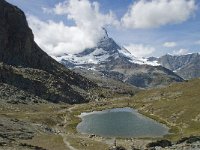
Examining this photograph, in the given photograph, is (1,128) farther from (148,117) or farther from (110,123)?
(148,117)

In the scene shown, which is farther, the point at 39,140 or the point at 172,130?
the point at 172,130

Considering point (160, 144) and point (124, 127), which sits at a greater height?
point (124, 127)

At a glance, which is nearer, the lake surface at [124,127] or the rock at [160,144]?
the rock at [160,144]

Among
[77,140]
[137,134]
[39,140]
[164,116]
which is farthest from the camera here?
[164,116]

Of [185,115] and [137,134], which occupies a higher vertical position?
[185,115]

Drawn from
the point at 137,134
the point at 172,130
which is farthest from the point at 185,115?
the point at 137,134

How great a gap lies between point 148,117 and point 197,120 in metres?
38.6

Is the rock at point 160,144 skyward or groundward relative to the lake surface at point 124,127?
groundward

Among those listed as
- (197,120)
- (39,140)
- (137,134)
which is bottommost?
(39,140)

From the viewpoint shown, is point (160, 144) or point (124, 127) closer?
point (160, 144)

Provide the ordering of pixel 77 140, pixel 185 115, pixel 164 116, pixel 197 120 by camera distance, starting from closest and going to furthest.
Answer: pixel 77 140 < pixel 197 120 < pixel 185 115 < pixel 164 116

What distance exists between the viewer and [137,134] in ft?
478

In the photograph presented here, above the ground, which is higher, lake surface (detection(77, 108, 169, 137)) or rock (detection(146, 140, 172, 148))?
lake surface (detection(77, 108, 169, 137))

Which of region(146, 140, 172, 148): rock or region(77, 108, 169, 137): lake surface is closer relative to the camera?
region(146, 140, 172, 148): rock
